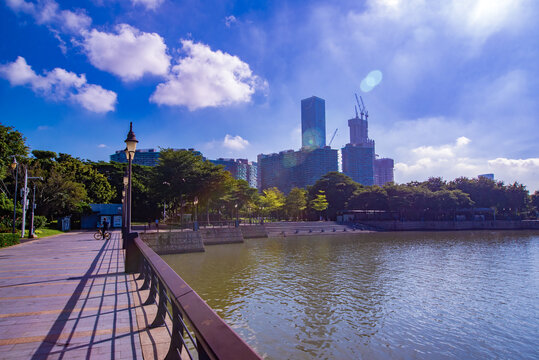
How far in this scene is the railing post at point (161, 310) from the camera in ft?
15.6

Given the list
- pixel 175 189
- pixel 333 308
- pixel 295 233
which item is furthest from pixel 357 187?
pixel 333 308

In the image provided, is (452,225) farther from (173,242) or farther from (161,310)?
(161,310)

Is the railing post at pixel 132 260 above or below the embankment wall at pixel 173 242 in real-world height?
above

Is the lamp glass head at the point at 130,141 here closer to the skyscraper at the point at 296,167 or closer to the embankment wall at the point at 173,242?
the embankment wall at the point at 173,242

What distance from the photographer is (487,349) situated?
8.48 meters

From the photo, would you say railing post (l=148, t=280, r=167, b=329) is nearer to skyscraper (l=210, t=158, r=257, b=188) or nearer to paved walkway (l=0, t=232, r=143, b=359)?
paved walkway (l=0, t=232, r=143, b=359)

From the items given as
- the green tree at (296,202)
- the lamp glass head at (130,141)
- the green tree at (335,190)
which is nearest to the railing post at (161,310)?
the lamp glass head at (130,141)

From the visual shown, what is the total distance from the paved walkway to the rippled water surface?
13.4ft

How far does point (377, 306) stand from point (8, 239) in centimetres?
2080

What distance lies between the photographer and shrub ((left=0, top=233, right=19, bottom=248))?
57.3 feet

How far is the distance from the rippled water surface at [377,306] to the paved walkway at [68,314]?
4.10m

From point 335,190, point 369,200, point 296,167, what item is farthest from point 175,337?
point 296,167

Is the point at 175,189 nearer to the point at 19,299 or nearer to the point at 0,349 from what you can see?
the point at 19,299

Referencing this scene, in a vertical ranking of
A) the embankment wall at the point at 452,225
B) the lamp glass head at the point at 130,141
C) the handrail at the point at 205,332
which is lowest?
the embankment wall at the point at 452,225
